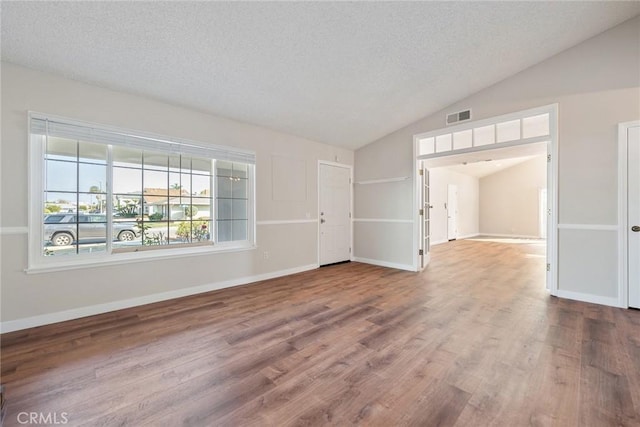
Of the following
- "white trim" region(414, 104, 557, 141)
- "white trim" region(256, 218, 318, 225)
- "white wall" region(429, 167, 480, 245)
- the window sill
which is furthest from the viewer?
"white wall" region(429, 167, 480, 245)

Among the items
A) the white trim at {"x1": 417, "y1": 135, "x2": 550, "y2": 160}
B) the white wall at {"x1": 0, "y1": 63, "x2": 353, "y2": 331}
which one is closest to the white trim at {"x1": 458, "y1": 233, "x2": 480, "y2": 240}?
the white trim at {"x1": 417, "y1": 135, "x2": 550, "y2": 160}

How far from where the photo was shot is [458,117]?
432 cm

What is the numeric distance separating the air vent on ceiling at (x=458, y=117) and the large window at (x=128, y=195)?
3.38 meters

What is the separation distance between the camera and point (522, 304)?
10.5 ft

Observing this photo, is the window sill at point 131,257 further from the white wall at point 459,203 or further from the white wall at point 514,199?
the white wall at point 514,199

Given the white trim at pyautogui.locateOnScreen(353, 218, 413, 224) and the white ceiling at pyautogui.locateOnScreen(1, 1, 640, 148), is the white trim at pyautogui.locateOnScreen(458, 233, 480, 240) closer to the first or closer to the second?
the white trim at pyautogui.locateOnScreen(353, 218, 413, 224)

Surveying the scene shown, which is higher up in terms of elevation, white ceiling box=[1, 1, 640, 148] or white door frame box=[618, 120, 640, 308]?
white ceiling box=[1, 1, 640, 148]

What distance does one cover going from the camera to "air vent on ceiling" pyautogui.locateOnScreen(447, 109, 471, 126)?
4234 mm

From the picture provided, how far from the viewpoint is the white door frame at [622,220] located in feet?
10.1

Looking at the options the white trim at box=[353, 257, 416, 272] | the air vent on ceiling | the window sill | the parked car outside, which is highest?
the air vent on ceiling

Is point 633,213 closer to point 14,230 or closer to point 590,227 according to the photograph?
point 590,227

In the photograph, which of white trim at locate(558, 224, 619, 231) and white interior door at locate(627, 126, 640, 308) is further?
white trim at locate(558, 224, 619, 231)

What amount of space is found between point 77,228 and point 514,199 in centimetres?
1344

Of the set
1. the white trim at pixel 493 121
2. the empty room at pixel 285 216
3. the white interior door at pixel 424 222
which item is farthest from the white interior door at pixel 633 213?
the white interior door at pixel 424 222
